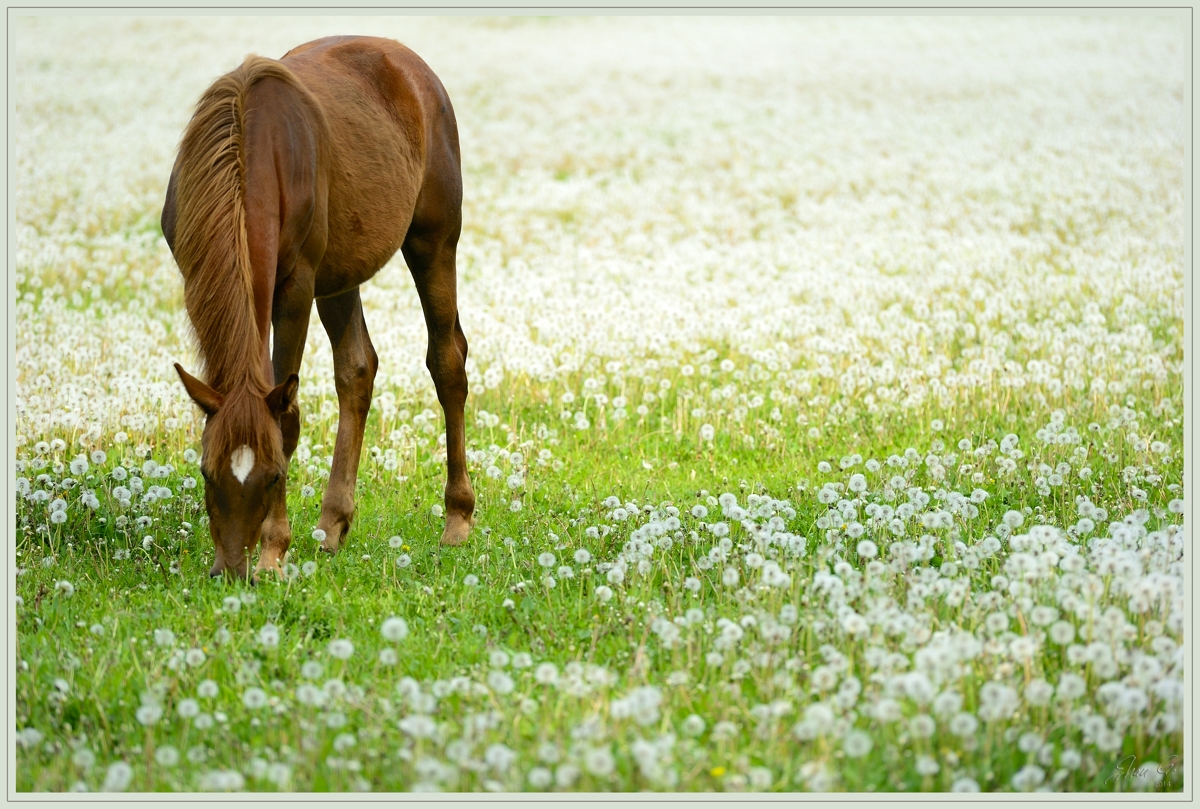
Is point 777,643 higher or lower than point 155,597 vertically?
higher

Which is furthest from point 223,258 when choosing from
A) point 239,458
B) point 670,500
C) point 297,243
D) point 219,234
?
point 670,500

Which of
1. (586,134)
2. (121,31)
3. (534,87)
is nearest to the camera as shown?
(586,134)

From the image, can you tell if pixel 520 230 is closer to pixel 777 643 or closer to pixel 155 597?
pixel 155 597

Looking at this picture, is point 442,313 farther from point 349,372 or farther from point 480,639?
point 480,639

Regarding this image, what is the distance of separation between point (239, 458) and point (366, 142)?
8.45ft

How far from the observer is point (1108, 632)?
420 cm

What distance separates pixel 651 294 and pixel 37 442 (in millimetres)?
6672

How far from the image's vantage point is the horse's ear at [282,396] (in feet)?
16.4

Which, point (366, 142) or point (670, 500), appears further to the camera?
point (670, 500)

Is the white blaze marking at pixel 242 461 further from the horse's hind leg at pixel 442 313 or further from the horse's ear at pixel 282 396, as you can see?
the horse's hind leg at pixel 442 313

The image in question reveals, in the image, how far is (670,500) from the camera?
7.31 meters

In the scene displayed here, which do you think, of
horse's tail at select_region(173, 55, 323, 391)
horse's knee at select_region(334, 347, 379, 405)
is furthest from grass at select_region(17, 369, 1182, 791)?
horse's tail at select_region(173, 55, 323, 391)

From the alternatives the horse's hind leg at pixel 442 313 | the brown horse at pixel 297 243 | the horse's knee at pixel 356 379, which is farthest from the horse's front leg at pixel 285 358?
the horse's hind leg at pixel 442 313

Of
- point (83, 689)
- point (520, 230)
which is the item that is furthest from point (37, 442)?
point (520, 230)
